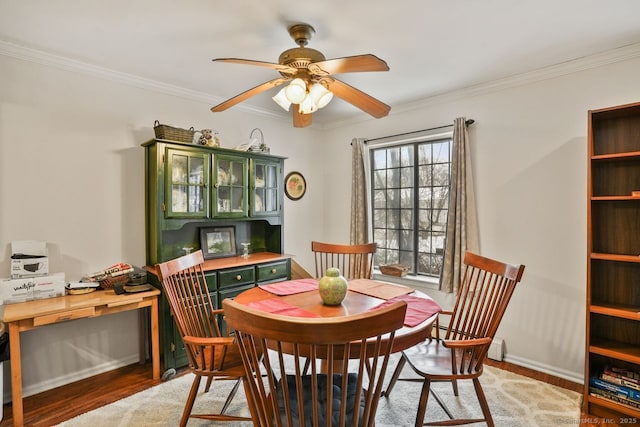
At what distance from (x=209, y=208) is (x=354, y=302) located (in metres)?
1.69

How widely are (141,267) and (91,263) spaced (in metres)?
0.38

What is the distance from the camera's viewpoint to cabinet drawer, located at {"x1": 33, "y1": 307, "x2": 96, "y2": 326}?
209 cm

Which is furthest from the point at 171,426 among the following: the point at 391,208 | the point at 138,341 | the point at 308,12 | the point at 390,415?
the point at 391,208

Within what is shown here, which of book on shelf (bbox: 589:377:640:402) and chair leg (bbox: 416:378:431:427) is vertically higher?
chair leg (bbox: 416:378:431:427)

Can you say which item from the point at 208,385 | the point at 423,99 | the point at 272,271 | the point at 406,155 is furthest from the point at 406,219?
the point at 208,385

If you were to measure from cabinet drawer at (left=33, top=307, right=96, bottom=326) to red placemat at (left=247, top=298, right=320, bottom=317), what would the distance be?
1.24m

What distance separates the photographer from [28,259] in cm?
233

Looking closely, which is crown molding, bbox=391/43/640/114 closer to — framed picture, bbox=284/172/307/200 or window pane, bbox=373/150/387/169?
window pane, bbox=373/150/387/169

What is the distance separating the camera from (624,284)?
2.33m

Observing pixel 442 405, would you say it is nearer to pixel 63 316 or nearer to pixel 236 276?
pixel 236 276

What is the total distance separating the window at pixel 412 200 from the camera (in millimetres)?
3516

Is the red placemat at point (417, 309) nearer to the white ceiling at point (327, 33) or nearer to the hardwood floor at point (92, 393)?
the hardwood floor at point (92, 393)

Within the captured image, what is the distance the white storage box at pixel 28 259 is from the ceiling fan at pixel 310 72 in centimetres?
173

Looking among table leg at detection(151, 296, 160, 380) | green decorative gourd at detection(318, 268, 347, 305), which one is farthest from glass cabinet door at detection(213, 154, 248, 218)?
green decorative gourd at detection(318, 268, 347, 305)
